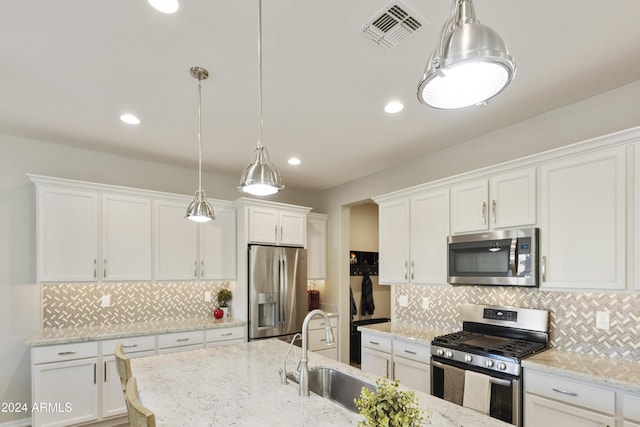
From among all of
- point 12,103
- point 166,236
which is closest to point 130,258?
point 166,236

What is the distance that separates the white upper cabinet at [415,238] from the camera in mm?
3438

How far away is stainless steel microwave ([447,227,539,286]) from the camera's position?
2.69 metres

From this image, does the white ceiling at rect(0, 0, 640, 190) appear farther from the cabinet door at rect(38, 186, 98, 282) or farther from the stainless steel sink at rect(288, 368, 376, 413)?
the stainless steel sink at rect(288, 368, 376, 413)

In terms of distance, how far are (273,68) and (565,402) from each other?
2.80 meters

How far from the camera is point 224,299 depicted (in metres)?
4.54

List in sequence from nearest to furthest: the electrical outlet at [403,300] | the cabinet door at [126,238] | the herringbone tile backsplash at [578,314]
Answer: the herringbone tile backsplash at [578,314], the cabinet door at [126,238], the electrical outlet at [403,300]

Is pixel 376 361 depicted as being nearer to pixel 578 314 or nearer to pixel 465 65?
pixel 578 314

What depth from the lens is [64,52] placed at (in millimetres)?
2086

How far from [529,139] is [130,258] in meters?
4.12

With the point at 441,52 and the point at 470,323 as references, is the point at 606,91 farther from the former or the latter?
the point at 441,52

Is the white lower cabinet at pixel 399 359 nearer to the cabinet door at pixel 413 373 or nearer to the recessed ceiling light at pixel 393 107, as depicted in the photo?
the cabinet door at pixel 413 373

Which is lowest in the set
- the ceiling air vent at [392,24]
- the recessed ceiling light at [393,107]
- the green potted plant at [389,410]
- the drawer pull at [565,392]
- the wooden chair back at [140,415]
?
the drawer pull at [565,392]

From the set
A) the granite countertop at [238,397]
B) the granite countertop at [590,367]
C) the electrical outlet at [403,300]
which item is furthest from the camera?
the electrical outlet at [403,300]

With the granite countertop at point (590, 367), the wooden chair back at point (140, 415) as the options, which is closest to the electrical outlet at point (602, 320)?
the granite countertop at point (590, 367)
